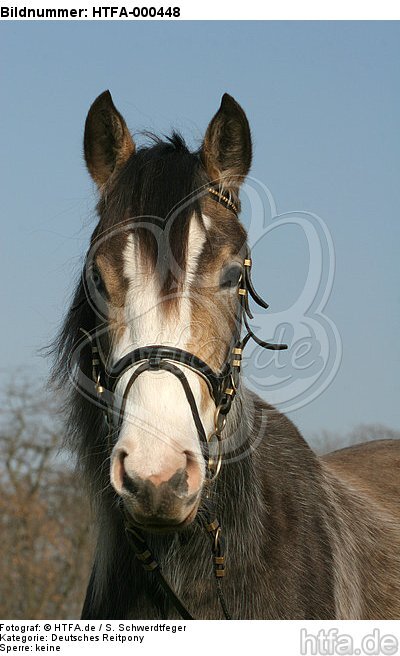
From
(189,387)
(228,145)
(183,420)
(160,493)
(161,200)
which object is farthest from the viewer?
(228,145)

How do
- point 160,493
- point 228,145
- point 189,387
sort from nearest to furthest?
point 160,493
point 189,387
point 228,145

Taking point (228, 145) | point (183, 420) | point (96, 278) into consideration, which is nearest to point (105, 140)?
point (228, 145)

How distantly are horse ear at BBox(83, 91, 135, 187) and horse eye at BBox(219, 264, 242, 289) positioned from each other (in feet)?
3.26

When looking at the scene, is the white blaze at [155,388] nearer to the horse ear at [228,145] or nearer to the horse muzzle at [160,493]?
Answer: the horse muzzle at [160,493]

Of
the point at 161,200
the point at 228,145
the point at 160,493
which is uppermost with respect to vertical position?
the point at 228,145

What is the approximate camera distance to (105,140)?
4.90m

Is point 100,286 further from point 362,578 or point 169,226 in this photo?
point 362,578

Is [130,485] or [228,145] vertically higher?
[228,145]

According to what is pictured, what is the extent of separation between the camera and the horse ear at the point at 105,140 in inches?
190

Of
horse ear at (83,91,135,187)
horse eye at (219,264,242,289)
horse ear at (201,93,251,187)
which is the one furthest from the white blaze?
horse ear at (83,91,135,187)

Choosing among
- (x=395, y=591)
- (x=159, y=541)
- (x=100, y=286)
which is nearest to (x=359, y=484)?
(x=395, y=591)

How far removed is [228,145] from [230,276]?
93cm

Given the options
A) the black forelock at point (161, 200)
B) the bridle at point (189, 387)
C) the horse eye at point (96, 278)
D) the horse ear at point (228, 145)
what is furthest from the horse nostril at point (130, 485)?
the horse ear at point (228, 145)

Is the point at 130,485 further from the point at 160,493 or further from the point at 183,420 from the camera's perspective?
the point at 183,420
